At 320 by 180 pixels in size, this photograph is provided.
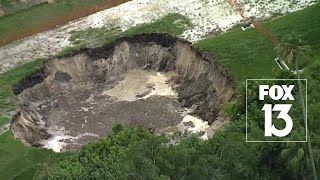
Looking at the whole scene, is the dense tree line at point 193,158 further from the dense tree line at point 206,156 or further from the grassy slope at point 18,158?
the grassy slope at point 18,158

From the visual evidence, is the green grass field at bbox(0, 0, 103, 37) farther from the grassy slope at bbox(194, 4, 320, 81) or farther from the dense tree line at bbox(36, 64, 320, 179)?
the dense tree line at bbox(36, 64, 320, 179)

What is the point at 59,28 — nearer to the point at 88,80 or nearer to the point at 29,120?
the point at 88,80

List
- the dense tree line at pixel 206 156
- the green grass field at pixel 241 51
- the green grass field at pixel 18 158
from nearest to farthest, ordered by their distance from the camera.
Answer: the dense tree line at pixel 206 156, the green grass field at pixel 18 158, the green grass field at pixel 241 51

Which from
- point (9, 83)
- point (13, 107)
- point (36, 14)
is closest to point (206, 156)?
point (13, 107)

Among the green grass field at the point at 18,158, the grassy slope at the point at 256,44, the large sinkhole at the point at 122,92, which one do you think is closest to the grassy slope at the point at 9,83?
the large sinkhole at the point at 122,92

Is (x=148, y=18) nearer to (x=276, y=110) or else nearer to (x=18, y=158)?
(x=18, y=158)

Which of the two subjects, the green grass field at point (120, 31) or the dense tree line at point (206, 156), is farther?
the green grass field at point (120, 31)
